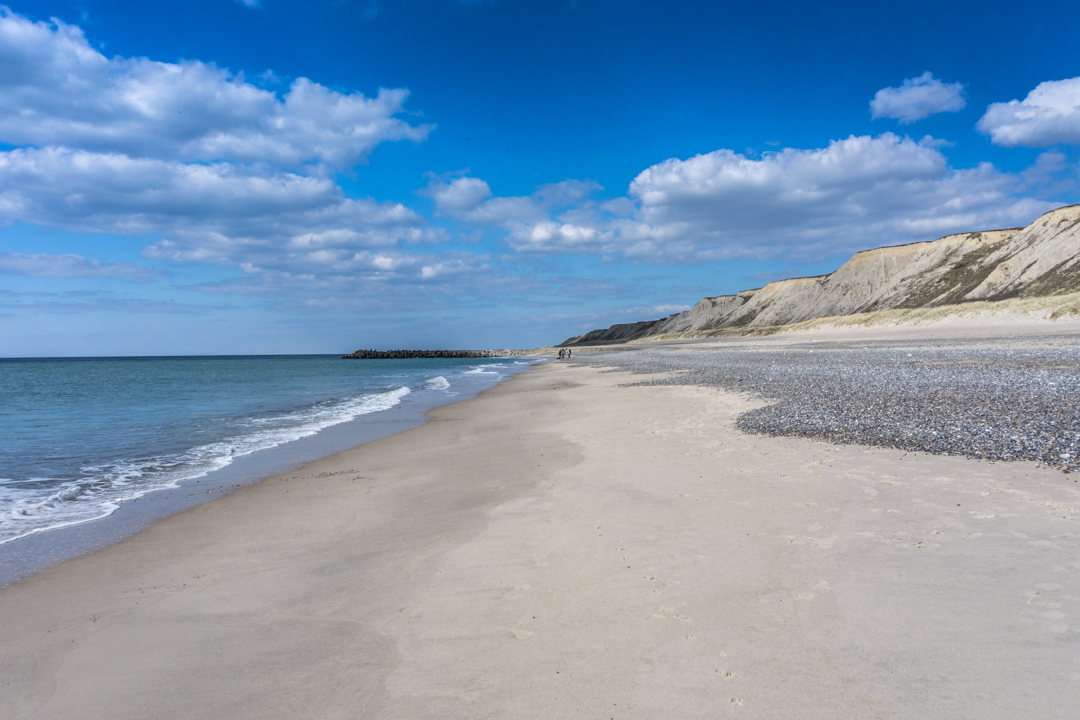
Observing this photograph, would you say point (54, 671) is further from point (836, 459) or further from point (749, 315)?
point (749, 315)

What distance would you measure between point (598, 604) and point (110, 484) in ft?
33.7

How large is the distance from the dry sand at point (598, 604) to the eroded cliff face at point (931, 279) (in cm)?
5902

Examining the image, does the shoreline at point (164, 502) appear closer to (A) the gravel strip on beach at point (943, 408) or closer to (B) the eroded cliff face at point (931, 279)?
(A) the gravel strip on beach at point (943, 408)

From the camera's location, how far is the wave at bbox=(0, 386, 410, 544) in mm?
8094

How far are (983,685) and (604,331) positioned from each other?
19163 cm

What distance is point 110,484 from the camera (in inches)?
403

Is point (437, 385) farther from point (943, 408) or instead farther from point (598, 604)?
point (598, 604)

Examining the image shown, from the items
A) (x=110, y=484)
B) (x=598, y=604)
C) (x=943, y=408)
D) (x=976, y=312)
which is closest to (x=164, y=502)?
(x=110, y=484)

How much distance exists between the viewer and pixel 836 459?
845cm

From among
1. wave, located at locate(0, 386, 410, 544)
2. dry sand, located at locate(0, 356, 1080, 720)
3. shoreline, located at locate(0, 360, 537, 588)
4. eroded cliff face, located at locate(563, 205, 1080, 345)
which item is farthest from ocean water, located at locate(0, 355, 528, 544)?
eroded cliff face, located at locate(563, 205, 1080, 345)

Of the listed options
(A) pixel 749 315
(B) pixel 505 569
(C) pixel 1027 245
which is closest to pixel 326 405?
(B) pixel 505 569

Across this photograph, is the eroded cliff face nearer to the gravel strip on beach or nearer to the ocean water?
the gravel strip on beach

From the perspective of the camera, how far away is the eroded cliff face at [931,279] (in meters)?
56.7

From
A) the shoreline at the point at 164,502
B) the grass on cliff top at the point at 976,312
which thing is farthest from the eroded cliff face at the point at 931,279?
the shoreline at the point at 164,502
